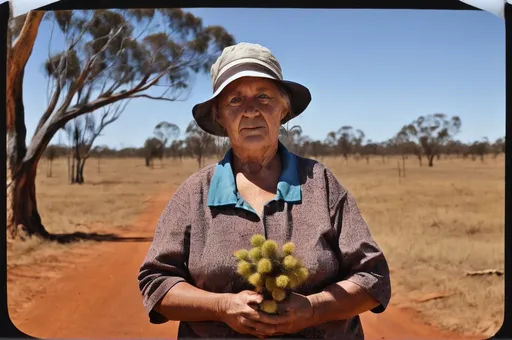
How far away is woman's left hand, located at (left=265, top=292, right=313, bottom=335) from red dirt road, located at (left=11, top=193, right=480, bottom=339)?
3.48 metres

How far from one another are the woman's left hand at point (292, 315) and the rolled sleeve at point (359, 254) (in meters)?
0.14

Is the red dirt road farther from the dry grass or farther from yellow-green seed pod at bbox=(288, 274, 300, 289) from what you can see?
yellow-green seed pod at bbox=(288, 274, 300, 289)

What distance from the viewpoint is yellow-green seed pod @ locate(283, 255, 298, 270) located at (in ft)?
4.17

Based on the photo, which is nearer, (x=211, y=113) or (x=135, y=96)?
(x=211, y=113)

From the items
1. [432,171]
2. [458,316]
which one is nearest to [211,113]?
[458,316]

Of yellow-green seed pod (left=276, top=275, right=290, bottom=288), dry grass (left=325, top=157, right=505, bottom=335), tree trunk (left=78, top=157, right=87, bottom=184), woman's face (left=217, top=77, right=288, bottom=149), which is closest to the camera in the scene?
yellow-green seed pod (left=276, top=275, right=290, bottom=288)

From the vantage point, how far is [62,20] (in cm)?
1207

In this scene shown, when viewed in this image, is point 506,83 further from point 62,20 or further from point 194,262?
point 62,20

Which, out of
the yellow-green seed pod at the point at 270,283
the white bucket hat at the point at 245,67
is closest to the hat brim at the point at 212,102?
the white bucket hat at the point at 245,67

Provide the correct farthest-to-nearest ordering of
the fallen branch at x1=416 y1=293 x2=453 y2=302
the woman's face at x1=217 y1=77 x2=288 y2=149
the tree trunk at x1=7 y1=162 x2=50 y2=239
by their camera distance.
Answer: the tree trunk at x1=7 y1=162 x2=50 y2=239 → the fallen branch at x1=416 y1=293 x2=453 y2=302 → the woman's face at x1=217 y1=77 x2=288 y2=149

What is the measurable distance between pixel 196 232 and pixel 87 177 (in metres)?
20.0

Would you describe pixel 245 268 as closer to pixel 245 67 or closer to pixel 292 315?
pixel 292 315

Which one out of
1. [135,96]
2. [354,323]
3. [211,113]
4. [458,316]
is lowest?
[458,316]

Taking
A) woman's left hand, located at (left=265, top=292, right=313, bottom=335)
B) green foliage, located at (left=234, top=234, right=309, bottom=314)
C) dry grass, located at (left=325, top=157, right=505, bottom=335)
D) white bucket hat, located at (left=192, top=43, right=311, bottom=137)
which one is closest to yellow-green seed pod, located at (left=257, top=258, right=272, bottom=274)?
green foliage, located at (left=234, top=234, right=309, bottom=314)
